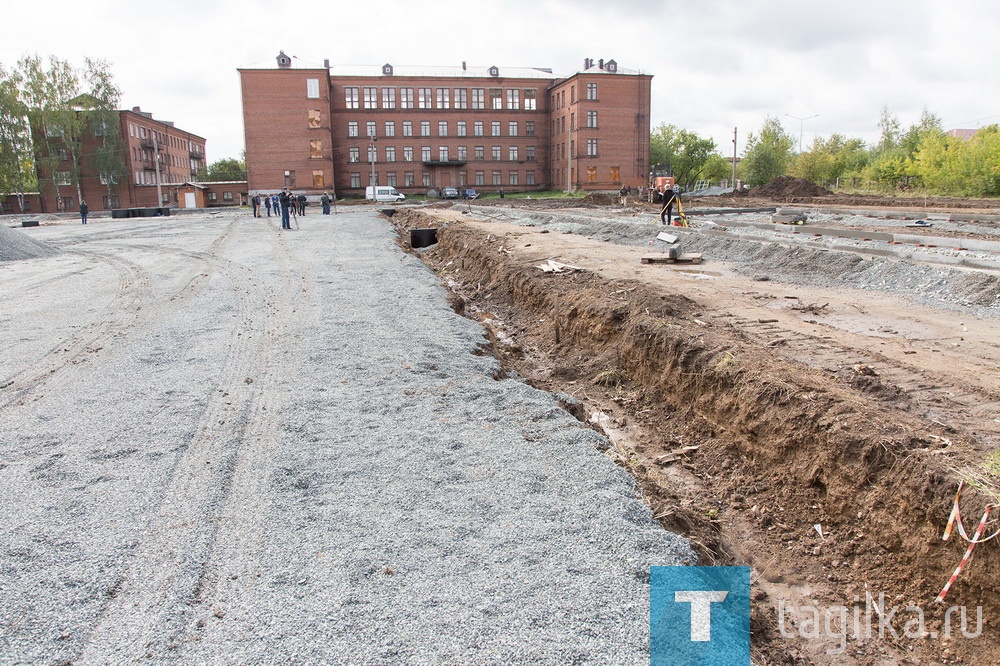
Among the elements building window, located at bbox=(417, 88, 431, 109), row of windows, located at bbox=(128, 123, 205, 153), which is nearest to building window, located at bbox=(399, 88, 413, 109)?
building window, located at bbox=(417, 88, 431, 109)

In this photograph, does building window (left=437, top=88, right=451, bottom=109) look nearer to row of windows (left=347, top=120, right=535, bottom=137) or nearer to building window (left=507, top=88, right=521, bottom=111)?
row of windows (left=347, top=120, right=535, bottom=137)

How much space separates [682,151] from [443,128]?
1440 inches

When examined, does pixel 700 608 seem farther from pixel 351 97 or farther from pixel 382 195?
pixel 351 97

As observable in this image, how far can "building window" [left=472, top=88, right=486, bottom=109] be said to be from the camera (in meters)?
81.9

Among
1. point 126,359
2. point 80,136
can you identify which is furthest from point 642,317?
point 80,136

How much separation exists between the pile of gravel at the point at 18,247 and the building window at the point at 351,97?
6221 centimetres

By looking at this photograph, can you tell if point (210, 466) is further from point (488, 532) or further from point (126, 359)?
point (126, 359)

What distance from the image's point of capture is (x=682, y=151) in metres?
97.1

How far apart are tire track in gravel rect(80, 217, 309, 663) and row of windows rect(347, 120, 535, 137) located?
77.4 metres

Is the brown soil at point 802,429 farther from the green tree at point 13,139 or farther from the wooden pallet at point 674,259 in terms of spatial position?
the green tree at point 13,139

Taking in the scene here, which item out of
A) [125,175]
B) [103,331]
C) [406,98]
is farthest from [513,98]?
[103,331]

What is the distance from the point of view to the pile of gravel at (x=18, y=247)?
20.1 meters

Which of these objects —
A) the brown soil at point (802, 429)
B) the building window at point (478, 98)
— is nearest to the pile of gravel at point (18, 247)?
the brown soil at point (802, 429)

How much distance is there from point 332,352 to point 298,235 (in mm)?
20349
